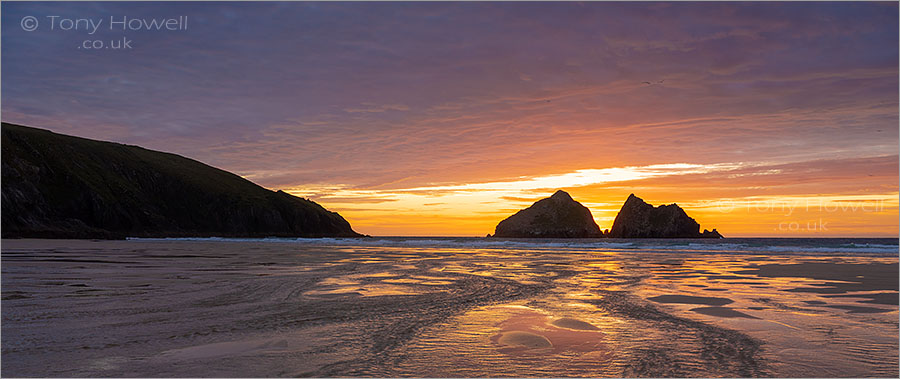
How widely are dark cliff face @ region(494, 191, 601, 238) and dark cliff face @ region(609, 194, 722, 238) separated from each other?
80.2 ft

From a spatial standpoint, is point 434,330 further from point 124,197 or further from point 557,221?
point 557,221

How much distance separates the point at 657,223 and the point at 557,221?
42.2m

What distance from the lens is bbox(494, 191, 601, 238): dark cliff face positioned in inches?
7387

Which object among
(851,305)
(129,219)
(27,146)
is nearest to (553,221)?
(129,219)

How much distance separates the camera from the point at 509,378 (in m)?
5.37

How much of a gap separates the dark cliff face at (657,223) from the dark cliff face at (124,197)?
347ft

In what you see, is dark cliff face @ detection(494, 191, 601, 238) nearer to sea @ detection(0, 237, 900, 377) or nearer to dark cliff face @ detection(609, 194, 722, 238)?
dark cliff face @ detection(609, 194, 722, 238)

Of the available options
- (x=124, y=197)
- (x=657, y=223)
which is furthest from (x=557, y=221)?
(x=124, y=197)

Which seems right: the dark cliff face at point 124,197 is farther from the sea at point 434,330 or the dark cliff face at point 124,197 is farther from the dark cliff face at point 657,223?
the dark cliff face at point 657,223

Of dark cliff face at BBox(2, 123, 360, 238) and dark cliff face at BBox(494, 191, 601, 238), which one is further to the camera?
dark cliff face at BBox(494, 191, 601, 238)

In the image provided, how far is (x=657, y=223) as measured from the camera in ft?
510

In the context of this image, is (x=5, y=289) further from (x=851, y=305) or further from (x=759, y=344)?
(x=851, y=305)

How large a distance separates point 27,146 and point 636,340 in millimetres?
128605

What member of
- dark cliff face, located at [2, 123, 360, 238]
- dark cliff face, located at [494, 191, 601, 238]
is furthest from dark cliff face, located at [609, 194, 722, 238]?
dark cliff face, located at [2, 123, 360, 238]
